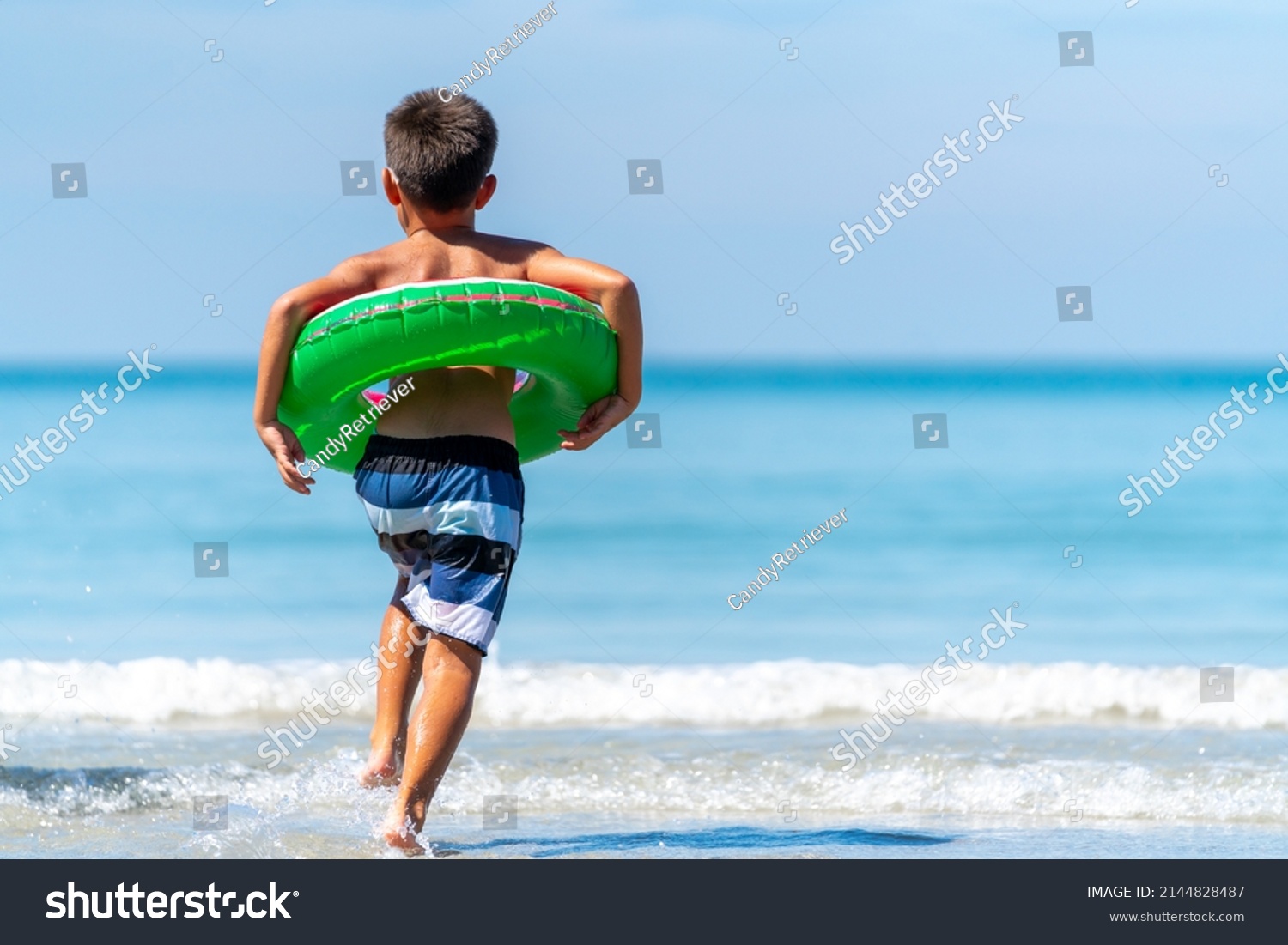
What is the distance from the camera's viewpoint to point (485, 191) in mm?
3861

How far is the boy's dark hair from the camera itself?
3721mm

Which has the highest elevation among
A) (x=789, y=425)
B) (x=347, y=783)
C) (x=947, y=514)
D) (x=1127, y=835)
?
(x=789, y=425)

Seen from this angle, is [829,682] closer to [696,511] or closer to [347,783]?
[347,783]

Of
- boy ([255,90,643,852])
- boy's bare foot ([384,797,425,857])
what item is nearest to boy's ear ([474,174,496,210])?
boy ([255,90,643,852])

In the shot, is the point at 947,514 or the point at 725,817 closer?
the point at 725,817

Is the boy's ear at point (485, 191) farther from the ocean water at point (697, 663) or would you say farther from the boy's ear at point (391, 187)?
the ocean water at point (697, 663)

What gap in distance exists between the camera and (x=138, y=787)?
532 cm

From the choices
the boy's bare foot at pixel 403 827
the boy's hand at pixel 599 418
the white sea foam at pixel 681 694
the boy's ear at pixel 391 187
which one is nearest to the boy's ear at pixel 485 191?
the boy's ear at pixel 391 187

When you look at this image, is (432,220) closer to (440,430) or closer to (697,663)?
(440,430)

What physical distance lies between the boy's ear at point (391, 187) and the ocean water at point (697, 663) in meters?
1.82

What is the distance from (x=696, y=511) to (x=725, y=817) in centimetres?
1085

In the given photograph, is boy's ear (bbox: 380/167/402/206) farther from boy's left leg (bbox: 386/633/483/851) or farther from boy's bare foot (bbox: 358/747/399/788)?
boy's bare foot (bbox: 358/747/399/788)

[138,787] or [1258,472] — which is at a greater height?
[1258,472]

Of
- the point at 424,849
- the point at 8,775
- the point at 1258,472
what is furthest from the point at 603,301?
the point at 1258,472
